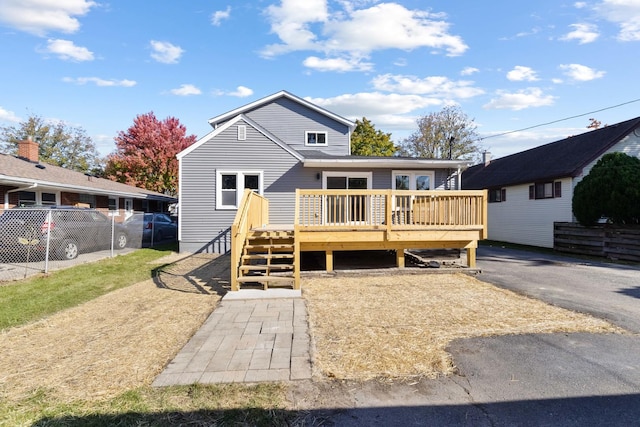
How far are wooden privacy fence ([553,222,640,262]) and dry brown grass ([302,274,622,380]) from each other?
7519 millimetres

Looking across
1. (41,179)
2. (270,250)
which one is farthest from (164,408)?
(41,179)

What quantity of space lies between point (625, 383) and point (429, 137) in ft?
115

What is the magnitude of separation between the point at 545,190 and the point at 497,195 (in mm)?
4113

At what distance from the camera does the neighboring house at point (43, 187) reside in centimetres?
1164

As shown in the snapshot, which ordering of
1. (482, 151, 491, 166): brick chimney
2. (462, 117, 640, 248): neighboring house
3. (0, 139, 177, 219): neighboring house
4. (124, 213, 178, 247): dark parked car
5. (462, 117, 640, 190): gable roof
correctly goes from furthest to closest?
1. (482, 151, 491, 166): brick chimney
2. (462, 117, 640, 248): neighboring house
3. (462, 117, 640, 190): gable roof
4. (124, 213, 178, 247): dark parked car
5. (0, 139, 177, 219): neighboring house

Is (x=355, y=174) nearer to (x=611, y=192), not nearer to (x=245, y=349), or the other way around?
(x=611, y=192)

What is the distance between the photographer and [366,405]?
2791mm

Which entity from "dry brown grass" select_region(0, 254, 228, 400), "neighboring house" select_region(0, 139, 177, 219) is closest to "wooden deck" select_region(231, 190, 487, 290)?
"dry brown grass" select_region(0, 254, 228, 400)

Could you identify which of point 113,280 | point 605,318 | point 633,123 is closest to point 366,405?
point 605,318

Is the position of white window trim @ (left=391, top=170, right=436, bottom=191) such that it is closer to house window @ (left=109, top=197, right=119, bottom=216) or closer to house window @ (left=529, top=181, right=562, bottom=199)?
house window @ (left=529, top=181, right=562, bottom=199)

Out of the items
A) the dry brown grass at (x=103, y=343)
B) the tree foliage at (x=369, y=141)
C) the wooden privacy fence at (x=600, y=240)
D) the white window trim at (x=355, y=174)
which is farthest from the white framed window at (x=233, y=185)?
the tree foliage at (x=369, y=141)

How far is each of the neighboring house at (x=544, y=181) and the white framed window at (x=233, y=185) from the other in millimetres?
13042

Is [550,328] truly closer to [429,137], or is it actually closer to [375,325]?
[375,325]

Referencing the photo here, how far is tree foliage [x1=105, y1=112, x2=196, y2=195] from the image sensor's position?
2554 centimetres
